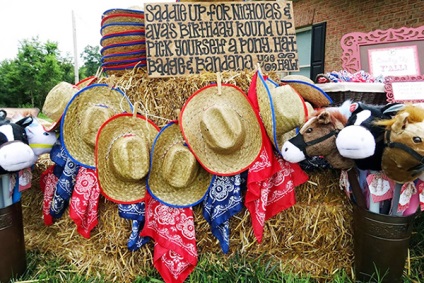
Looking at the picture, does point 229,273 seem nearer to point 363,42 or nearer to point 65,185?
point 65,185

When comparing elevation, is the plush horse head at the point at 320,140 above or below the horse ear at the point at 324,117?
below

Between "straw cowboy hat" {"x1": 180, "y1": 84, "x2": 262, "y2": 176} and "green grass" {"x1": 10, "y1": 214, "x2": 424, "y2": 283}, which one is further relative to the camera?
"green grass" {"x1": 10, "y1": 214, "x2": 424, "y2": 283}

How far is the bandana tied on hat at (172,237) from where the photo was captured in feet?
4.94

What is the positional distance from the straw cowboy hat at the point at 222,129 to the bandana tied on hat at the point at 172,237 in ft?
0.94

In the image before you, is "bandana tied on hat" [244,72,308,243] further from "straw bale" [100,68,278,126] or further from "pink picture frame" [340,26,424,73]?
"pink picture frame" [340,26,424,73]

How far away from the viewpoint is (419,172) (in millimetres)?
1191

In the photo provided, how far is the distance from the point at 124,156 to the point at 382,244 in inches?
47.0

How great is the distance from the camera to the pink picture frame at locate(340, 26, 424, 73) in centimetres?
206

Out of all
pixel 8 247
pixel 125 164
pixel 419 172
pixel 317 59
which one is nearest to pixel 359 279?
pixel 419 172

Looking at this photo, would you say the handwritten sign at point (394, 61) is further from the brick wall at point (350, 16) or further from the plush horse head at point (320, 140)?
the brick wall at point (350, 16)

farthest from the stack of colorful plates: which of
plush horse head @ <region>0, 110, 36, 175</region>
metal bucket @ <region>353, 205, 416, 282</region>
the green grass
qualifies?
metal bucket @ <region>353, 205, 416, 282</region>

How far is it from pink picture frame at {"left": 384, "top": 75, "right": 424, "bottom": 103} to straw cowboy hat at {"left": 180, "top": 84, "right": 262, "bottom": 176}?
73 centimetres

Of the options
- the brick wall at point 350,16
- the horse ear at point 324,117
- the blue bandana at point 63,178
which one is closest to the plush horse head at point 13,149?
the blue bandana at point 63,178

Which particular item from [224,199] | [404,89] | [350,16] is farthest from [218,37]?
[350,16]
